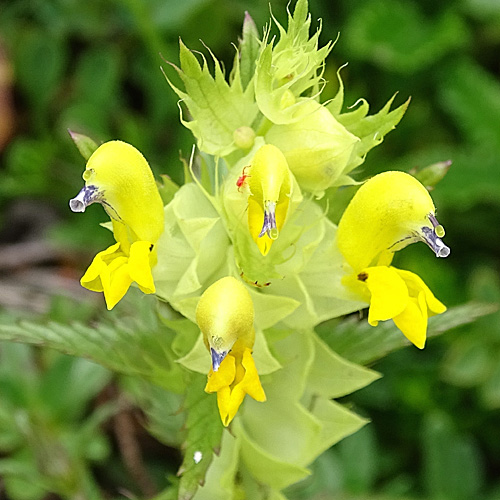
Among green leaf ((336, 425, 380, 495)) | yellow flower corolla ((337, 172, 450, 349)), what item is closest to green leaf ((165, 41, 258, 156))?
yellow flower corolla ((337, 172, 450, 349))

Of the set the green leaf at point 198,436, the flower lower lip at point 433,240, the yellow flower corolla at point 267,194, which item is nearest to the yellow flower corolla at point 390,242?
the flower lower lip at point 433,240

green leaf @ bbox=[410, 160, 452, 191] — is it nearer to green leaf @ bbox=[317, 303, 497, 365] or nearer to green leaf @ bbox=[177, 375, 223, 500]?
green leaf @ bbox=[317, 303, 497, 365]

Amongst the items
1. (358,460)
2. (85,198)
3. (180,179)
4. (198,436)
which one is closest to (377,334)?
(198,436)

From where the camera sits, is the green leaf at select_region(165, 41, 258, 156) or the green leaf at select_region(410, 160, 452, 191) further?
the green leaf at select_region(410, 160, 452, 191)

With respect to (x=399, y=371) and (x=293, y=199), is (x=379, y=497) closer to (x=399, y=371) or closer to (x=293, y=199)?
(x=399, y=371)

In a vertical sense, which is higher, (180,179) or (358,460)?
(180,179)

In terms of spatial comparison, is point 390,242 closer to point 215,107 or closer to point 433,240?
point 433,240
